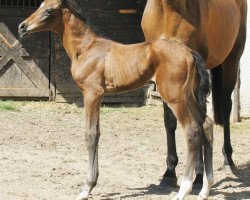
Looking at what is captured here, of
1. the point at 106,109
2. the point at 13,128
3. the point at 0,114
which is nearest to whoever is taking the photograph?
the point at 13,128

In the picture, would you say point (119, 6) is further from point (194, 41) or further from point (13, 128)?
point (194, 41)

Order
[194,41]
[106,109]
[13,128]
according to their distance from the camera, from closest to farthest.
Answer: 1. [194,41]
2. [13,128]
3. [106,109]

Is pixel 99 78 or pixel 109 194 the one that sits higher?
pixel 99 78

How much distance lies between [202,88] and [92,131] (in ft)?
3.17

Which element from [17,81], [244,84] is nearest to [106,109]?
[17,81]

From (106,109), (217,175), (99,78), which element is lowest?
(106,109)

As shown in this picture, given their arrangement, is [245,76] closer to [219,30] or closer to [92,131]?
[219,30]

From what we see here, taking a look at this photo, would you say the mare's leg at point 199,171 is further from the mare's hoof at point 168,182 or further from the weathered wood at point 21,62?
the weathered wood at point 21,62

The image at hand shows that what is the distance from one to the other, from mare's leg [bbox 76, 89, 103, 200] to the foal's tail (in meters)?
0.80

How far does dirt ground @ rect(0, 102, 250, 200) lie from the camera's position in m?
5.59

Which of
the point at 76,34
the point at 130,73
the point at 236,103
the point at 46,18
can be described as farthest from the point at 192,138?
the point at 236,103

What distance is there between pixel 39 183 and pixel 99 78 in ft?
4.11

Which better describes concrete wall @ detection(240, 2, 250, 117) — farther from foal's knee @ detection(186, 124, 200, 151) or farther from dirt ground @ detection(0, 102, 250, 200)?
foal's knee @ detection(186, 124, 200, 151)

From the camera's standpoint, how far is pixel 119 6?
37.4 feet
